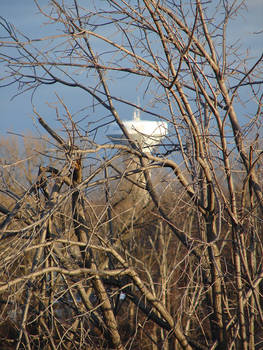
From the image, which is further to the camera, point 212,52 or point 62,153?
point 212,52

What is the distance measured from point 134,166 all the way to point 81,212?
0.53 meters

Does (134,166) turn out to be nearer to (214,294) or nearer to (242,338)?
(214,294)

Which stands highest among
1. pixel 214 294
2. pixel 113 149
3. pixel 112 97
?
pixel 112 97

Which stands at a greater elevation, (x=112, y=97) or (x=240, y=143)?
(x=112, y=97)

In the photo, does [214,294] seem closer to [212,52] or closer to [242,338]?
[242,338]

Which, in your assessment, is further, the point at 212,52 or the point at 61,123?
the point at 212,52

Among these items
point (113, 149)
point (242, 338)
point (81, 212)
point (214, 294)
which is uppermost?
point (113, 149)

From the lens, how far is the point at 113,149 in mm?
2688

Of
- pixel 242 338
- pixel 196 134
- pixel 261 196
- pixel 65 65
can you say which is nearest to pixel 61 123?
pixel 65 65

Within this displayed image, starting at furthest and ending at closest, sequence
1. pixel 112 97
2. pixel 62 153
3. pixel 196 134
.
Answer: pixel 112 97 < pixel 196 134 < pixel 62 153

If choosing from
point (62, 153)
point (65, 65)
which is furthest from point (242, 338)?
point (65, 65)

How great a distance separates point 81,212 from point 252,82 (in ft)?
5.28

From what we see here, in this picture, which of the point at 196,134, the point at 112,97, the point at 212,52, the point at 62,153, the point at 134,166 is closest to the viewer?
the point at 62,153

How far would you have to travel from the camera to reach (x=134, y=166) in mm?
3117
